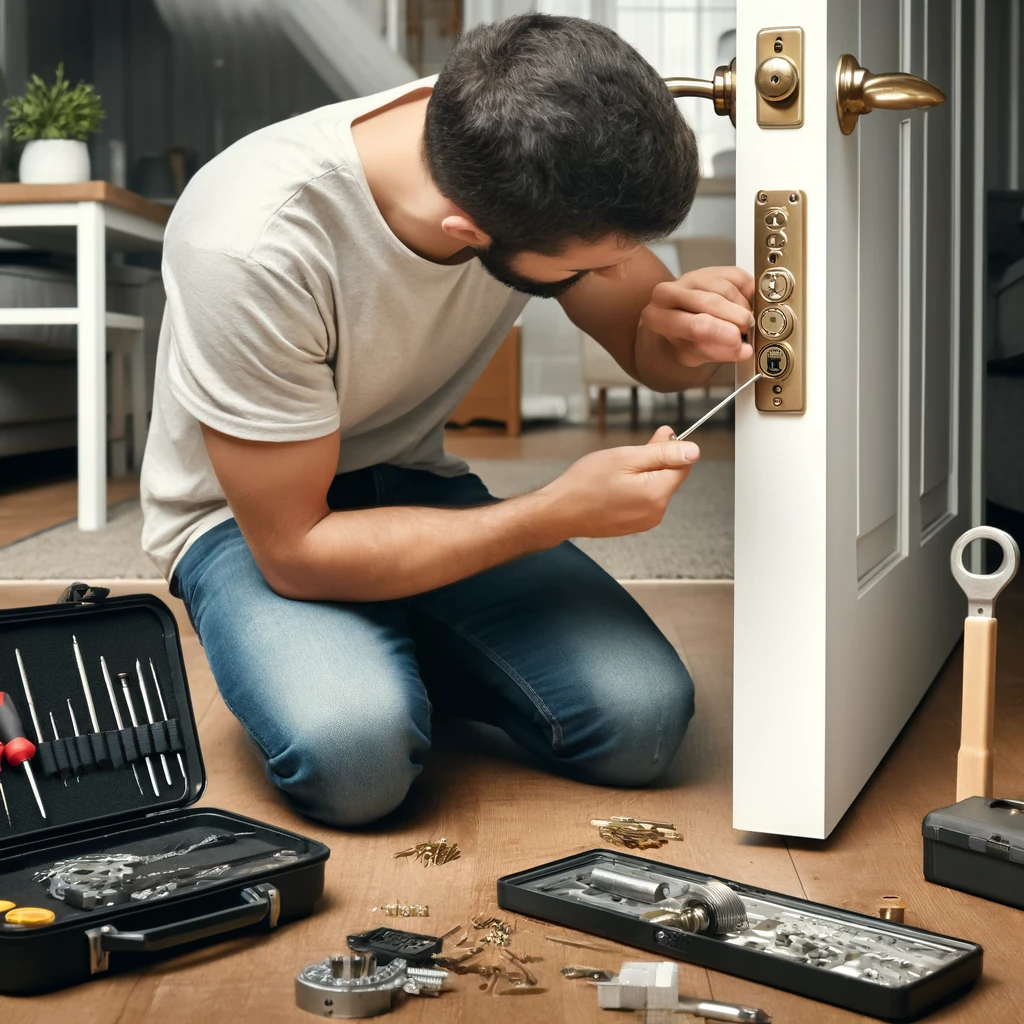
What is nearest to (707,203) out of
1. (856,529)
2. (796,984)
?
(856,529)

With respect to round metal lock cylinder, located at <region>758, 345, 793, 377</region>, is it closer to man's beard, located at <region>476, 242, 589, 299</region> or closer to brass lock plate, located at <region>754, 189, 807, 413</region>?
brass lock plate, located at <region>754, 189, 807, 413</region>

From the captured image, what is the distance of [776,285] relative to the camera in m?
0.99

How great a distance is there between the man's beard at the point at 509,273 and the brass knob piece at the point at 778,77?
0.20m

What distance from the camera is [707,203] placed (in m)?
Result: 5.57

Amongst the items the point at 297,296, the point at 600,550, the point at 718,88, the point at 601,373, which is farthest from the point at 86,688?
the point at 601,373

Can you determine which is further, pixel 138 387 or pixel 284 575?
pixel 138 387

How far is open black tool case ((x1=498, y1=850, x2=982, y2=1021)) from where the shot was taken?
779mm

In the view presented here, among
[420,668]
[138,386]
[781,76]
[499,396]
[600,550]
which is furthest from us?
[499,396]

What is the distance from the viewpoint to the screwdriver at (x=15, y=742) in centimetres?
102

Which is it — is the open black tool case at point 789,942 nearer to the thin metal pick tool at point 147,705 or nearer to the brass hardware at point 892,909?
the brass hardware at point 892,909

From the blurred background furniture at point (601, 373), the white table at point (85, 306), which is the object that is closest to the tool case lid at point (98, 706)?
the white table at point (85, 306)

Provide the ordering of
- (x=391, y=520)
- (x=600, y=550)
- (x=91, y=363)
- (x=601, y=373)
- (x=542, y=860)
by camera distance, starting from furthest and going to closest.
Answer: (x=601, y=373) < (x=91, y=363) < (x=600, y=550) < (x=391, y=520) < (x=542, y=860)

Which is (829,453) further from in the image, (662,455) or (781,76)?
(781,76)

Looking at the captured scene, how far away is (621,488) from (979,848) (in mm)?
396
